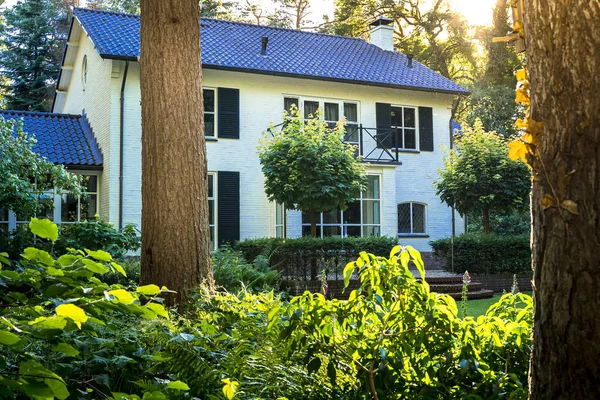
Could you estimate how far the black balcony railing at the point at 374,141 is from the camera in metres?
21.4

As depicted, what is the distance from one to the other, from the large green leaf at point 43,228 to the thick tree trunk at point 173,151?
3.70m

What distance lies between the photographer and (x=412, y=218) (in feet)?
75.7

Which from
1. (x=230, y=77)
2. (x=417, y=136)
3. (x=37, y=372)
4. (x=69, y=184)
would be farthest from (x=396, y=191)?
(x=37, y=372)

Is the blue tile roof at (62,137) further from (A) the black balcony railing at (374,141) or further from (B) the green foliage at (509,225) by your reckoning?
(B) the green foliage at (509,225)

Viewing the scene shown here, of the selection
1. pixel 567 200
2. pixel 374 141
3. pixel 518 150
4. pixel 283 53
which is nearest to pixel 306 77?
pixel 283 53

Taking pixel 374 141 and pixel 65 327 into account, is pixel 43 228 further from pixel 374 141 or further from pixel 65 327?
pixel 374 141

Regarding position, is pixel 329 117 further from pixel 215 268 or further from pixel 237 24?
pixel 215 268

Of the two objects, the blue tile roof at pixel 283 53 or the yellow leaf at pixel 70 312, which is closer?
the yellow leaf at pixel 70 312

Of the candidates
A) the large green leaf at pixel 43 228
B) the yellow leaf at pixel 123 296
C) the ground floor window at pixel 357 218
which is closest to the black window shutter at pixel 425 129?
the ground floor window at pixel 357 218

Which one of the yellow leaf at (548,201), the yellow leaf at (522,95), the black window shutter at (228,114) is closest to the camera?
the yellow leaf at (548,201)

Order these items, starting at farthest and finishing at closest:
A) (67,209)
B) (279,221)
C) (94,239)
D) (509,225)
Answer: (509,225) < (279,221) < (67,209) < (94,239)

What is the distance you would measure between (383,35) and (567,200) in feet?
81.4

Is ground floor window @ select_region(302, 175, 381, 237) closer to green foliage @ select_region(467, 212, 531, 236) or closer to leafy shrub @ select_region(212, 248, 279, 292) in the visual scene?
green foliage @ select_region(467, 212, 531, 236)

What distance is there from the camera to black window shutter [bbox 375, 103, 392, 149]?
71.7 feet
